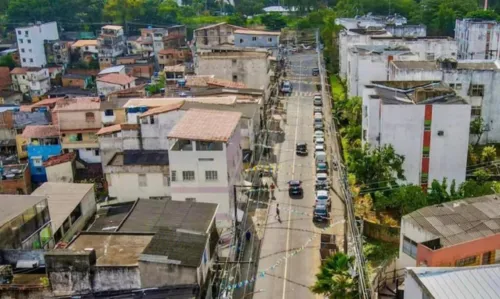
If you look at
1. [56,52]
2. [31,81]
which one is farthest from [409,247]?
[56,52]

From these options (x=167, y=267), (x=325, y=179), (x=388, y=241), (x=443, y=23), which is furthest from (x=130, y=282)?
(x=443, y=23)

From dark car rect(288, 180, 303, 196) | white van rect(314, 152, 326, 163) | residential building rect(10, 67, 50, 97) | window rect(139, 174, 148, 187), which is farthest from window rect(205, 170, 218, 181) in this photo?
residential building rect(10, 67, 50, 97)

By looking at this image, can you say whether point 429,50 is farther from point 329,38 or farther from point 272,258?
point 272,258

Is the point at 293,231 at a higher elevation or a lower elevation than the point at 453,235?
lower

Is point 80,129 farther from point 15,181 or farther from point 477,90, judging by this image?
point 477,90

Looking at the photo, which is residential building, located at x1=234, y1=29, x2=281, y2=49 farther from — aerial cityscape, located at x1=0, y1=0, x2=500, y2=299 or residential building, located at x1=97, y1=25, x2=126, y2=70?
residential building, located at x1=97, y1=25, x2=126, y2=70

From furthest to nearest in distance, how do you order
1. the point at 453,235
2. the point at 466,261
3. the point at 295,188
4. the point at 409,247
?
the point at 295,188 < the point at 409,247 < the point at 453,235 < the point at 466,261
